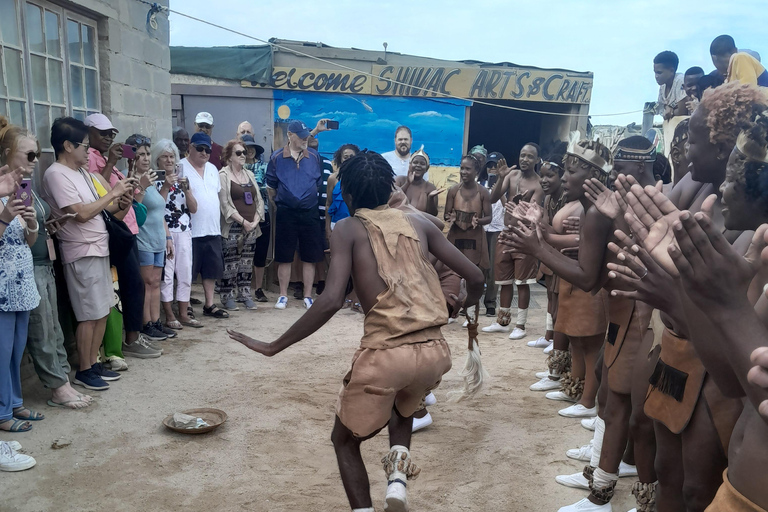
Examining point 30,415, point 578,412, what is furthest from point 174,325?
point 578,412

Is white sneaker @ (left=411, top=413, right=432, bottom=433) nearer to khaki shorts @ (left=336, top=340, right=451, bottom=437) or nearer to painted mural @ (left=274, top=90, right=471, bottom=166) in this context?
khaki shorts @ (left=336, top=340, right=451, bottom=437)

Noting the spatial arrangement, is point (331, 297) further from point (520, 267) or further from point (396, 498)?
point (520, 267)

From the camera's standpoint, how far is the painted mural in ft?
35.5

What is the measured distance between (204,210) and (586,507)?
17.3 feet

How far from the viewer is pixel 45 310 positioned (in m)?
4.42

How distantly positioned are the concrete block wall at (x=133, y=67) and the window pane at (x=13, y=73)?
3.07 feet

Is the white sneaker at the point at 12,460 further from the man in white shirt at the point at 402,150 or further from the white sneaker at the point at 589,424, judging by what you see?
the man in white shirt at the point at 402,150

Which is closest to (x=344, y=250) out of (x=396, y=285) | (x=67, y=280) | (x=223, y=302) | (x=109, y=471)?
(x=396, y=285)

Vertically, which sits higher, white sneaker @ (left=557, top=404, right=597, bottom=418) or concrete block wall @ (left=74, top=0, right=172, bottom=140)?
concrete block wall @ (left=74, top=0, right=172, bottom=140)

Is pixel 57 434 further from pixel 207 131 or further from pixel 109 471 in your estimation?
pixel 207 131

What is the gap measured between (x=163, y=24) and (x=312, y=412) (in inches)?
201

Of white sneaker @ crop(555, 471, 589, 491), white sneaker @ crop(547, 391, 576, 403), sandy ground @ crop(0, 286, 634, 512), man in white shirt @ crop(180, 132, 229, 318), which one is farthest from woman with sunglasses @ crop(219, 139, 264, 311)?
white sneaker @ crop(555, 471, 589, 491)

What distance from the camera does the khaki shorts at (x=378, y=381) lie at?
2.71 m

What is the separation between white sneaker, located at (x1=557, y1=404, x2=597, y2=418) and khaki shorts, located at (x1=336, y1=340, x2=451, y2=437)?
2336mm
